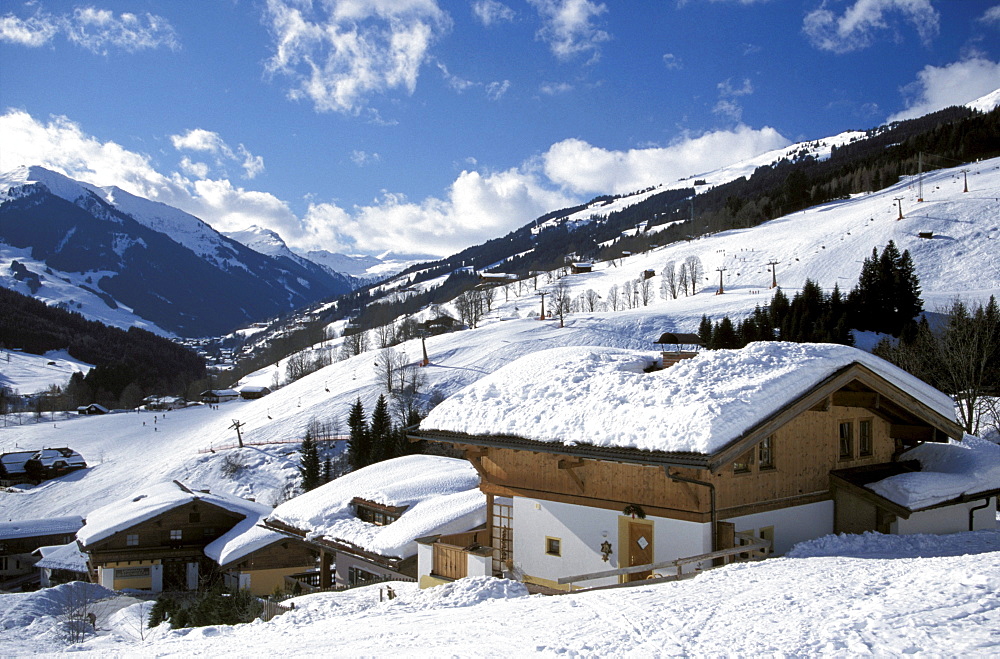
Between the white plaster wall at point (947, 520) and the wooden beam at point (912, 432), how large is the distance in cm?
166

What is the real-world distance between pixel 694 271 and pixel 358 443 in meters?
60.2

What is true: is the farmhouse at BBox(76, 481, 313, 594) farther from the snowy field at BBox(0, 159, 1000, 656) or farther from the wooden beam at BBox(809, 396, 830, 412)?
the wooden beam at BBox(809, 396, 830, 412)

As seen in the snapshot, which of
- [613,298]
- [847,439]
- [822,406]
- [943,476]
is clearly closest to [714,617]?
[822,406]

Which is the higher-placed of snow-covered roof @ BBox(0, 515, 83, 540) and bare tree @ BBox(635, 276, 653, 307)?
bare tree @ BBox(635, 276, 653, 307)

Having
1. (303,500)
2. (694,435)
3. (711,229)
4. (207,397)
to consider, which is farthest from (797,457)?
(711,229)

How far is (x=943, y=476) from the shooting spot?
15219 mm

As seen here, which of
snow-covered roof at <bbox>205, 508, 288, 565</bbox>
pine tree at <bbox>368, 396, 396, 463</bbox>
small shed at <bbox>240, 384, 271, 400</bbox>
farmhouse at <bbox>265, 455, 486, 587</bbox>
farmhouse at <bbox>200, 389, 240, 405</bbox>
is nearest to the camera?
farmhouse at <bbox>265, 455, 486, 587</bbox>

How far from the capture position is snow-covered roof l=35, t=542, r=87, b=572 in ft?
133

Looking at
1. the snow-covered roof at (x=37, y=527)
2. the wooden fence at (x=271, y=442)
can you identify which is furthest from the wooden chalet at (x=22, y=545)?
the wooden fence at (x=271, y=442)

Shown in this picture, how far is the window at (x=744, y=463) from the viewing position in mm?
13172

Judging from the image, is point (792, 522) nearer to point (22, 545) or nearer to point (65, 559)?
point (65, 559)

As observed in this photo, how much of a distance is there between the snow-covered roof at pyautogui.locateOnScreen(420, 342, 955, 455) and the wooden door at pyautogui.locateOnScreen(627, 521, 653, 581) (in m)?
1.95

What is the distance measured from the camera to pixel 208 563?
4078cm

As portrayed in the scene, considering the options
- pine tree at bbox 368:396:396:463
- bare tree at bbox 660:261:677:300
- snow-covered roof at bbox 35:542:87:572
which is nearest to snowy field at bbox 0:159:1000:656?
bare tree at bbox 660:261:677:300
